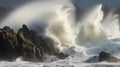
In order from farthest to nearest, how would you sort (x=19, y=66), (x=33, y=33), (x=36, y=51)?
1. (x=33, y=33)
2. (x=36, y=51)
3. (x=19, y=66)

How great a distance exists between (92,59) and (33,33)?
20067mm

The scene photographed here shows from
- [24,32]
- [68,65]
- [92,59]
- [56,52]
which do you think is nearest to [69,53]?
[56,52]

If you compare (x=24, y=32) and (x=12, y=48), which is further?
(x=24, y=32)

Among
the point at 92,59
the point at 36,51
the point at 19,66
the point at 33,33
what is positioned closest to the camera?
the point at 19,66

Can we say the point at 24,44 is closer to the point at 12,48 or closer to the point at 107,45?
the point at 12,48

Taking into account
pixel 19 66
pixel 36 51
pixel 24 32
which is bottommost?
pixel 19 66

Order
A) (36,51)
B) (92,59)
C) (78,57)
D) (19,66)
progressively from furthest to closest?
(78,57), (36,51), (92,59), (19,66)

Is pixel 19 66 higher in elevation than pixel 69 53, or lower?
lower

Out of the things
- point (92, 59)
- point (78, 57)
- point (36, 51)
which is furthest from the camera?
point (78, 57)

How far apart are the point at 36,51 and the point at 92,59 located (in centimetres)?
1042

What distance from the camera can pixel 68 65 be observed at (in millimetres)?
70375

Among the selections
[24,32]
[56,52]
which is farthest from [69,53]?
[24,32]

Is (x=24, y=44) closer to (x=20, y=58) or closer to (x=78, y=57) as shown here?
(x=20, y=58)

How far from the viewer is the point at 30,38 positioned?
9038 centimetres
